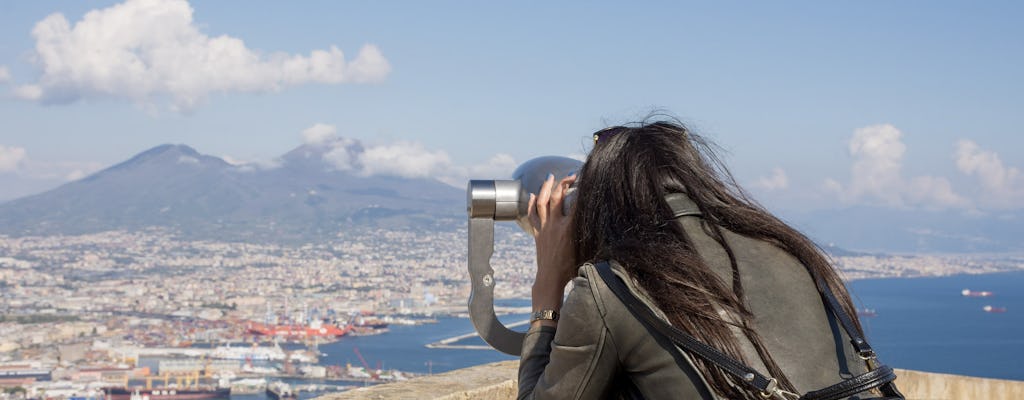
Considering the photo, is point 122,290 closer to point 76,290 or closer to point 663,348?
point 76,290

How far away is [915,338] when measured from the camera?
2466 cm

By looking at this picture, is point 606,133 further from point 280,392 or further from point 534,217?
point 280,392

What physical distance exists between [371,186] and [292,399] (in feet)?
259

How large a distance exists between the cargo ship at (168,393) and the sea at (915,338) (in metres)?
0.96

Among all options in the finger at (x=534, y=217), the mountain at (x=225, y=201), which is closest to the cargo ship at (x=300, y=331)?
the mountain at (x=225, y=201)

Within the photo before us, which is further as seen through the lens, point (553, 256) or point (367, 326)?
point (367, 326)

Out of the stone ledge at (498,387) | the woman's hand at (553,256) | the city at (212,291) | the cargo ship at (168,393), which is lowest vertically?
the cargo ship at (168,393)

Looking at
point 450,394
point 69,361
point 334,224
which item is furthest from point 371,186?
point 450,394

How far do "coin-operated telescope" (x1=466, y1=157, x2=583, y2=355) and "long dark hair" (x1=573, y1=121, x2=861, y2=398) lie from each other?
0.32 m

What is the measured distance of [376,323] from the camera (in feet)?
120

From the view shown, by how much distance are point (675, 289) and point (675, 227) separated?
0.09m

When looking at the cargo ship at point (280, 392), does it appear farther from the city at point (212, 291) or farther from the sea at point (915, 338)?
the city at point (212, 291)

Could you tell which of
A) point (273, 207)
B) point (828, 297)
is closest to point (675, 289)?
point (828, 297)

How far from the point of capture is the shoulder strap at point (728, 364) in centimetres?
95
